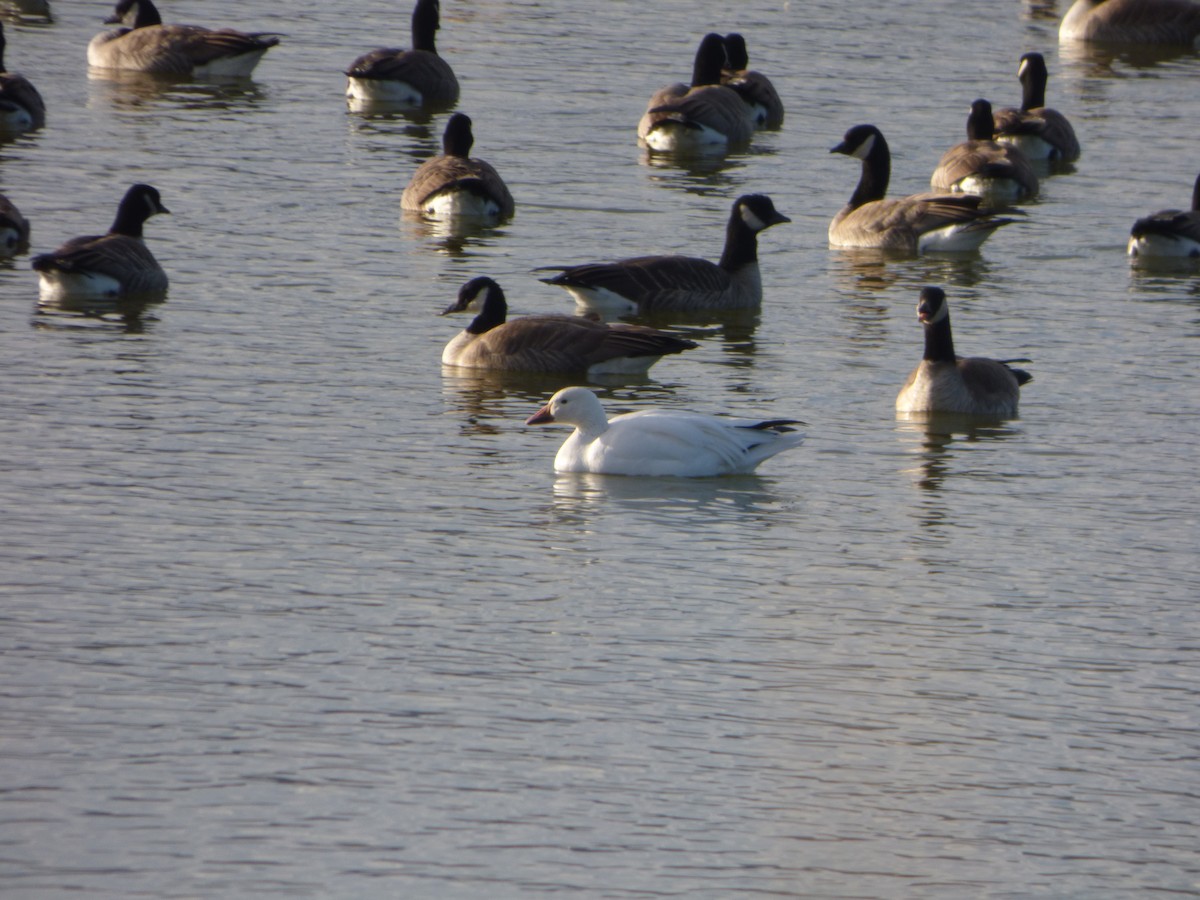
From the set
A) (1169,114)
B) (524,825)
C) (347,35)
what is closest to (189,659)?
(524,825)

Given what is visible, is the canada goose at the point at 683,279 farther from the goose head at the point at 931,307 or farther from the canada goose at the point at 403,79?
the canada goose at the point at 403,79

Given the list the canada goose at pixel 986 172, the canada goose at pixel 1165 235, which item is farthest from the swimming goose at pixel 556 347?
the canada goose at pixel 986 172

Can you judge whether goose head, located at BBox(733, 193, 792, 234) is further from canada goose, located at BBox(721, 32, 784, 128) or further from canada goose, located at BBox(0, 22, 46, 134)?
canada goose, located at BBox(0, 22, 46, 134)

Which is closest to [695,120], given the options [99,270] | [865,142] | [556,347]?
[865,142]

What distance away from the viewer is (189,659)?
9.69 m

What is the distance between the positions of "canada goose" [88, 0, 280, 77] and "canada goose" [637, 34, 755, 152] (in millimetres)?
5700

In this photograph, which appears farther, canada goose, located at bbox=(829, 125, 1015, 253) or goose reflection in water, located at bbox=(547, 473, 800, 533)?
canada goose, located at bbox=(829, 125, 1015, 253)

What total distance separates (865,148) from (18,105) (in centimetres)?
948

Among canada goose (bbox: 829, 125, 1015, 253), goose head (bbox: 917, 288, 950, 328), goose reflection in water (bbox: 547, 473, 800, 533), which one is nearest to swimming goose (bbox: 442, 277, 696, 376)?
goose head (bbox: 917, 288, 950, 328)

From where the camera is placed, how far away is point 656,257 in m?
18.7

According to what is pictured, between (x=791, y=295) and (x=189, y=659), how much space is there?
1124 centimetres

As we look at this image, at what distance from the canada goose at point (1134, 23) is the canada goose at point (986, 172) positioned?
12.8 meters

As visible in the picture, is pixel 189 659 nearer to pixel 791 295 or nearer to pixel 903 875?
pixel 903 875

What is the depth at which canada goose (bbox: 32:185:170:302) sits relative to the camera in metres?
17.9
